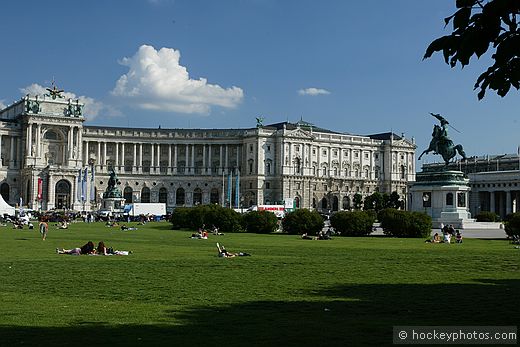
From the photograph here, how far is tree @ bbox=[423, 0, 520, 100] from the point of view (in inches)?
334

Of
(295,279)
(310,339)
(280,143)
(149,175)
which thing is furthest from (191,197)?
(310,339)

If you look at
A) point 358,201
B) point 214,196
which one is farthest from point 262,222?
point 214,196

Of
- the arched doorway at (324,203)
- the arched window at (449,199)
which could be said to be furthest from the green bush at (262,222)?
the arched doorway at (324,203)

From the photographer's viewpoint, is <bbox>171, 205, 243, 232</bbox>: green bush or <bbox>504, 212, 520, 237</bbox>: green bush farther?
<bbox>171, 205, 243, 232</bbox>: green bush

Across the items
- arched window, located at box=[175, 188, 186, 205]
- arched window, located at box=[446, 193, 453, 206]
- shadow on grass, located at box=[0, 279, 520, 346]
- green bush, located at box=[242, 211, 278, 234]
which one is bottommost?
shadow on grass, located at box=[0, 279, 520, 346]

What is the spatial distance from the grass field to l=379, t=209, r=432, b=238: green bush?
1064 inches

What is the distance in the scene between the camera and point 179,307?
16.2m

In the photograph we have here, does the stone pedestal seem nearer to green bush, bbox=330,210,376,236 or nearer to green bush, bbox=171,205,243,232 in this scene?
green bush, bbox=330,210,376,236

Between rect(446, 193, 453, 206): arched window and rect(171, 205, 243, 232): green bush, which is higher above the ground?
rect(446, 193, 453, 206): arched window

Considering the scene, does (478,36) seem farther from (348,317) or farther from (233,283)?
(233,283)

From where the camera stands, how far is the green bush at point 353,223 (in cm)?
5925

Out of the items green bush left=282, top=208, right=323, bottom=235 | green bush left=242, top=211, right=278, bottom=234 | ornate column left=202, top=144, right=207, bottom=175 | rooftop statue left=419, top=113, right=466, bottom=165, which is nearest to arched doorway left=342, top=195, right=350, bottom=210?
ornate column left=202, top=144, right=207, bottom=175

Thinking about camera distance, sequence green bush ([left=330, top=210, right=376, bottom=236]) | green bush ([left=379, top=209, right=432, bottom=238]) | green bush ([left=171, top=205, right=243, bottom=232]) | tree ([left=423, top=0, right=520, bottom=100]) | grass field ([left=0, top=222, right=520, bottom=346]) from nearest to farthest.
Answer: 1. tree ([left=423, top=0, right=520, bottom=100])
2. grass field ([left=0, top=222, right=520, bottom=346])
3. green bush ([left=379, top=209, right=432, bottom=238])
4. green bush ([left=330, top=210, right=376, bottom=236])
5. green bush ([left=171, top=205, right=243, bottom=232])

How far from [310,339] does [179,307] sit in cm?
488
